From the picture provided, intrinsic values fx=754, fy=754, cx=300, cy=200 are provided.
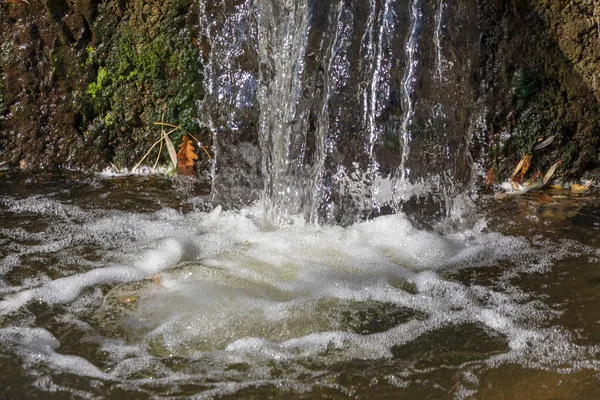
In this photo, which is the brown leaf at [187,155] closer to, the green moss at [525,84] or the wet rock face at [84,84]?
the wet rock face at [84,84]

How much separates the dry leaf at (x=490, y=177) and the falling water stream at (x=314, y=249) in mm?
207

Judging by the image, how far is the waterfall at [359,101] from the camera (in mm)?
3297

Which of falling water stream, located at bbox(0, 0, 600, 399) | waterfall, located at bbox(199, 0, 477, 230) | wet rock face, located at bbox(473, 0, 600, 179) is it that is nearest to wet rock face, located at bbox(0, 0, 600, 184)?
wet rock face, located at bbox(473, 0, 600, 179)

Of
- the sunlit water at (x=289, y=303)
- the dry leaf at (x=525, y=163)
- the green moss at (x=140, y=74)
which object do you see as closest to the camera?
the sunlit water at (x=289, y=303)

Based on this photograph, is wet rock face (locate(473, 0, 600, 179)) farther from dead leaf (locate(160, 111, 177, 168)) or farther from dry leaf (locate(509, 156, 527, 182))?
dead leaf (locate(160, 111, 177, 168))

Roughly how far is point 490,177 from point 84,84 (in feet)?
7.45

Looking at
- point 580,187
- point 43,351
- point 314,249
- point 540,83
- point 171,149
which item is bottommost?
point 43,351

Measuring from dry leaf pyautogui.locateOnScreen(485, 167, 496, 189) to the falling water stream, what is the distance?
207mm

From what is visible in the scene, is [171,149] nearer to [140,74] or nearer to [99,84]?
[140,74]

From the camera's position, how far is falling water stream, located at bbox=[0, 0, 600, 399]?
216 centimetres

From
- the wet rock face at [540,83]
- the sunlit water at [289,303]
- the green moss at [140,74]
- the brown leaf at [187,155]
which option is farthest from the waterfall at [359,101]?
the brown leaf at [187,155]

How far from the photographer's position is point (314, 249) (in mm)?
3059

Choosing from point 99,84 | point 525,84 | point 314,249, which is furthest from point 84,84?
point 525,84

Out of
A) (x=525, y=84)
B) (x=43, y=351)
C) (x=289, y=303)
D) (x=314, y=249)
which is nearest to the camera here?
(x=43, y=351)
